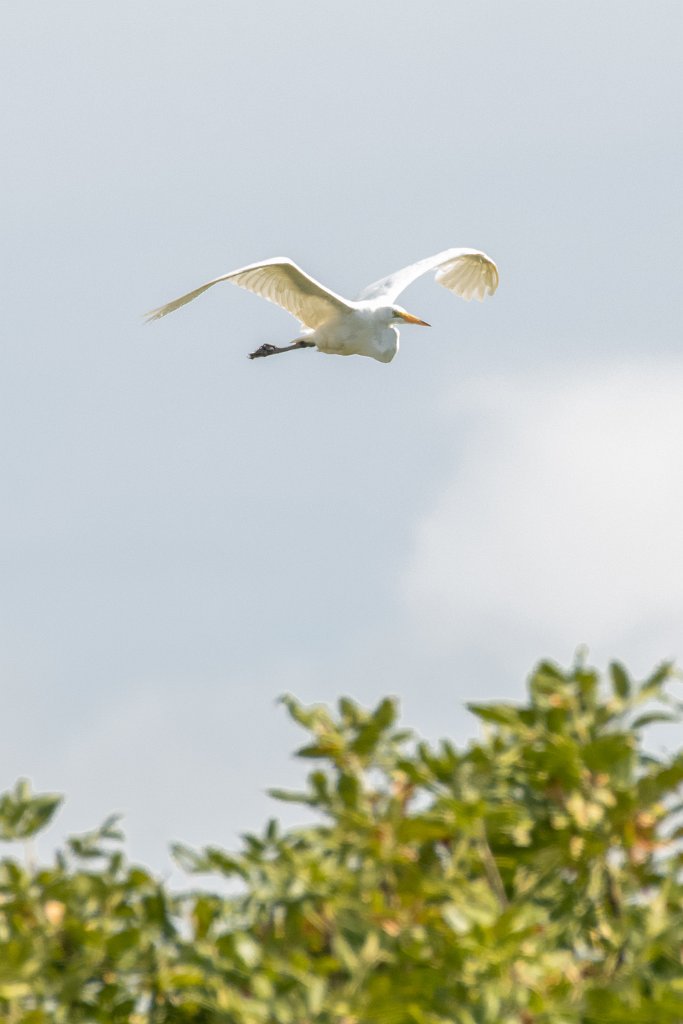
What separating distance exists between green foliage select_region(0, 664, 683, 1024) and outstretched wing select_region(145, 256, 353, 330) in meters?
11.0

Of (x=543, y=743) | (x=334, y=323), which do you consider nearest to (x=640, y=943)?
(x=543, y=743)

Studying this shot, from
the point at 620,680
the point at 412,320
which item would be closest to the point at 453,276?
the point at 412,320

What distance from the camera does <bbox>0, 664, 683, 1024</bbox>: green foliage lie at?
12.3 feet

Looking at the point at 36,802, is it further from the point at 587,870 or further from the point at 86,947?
the point at 587,870

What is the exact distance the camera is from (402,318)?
1759cm

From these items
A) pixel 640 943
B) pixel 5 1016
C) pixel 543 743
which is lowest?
pixel 640 943

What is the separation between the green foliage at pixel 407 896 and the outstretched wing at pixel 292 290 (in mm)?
10996

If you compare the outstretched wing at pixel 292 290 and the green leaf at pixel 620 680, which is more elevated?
the outstretched wing at pixel 292 290

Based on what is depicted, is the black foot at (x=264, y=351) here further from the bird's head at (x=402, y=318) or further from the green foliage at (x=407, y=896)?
the green foliage at (x=407, y=896)

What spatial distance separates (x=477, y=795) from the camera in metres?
4.02

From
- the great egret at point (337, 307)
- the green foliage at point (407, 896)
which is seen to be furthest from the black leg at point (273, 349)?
the green foliage at point (407, 896)

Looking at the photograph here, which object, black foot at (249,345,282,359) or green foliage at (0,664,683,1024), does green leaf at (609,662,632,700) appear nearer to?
green foliage at (0,664,683,1024)

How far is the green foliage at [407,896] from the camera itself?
3740 mm

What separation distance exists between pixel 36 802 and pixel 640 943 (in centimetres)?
153
